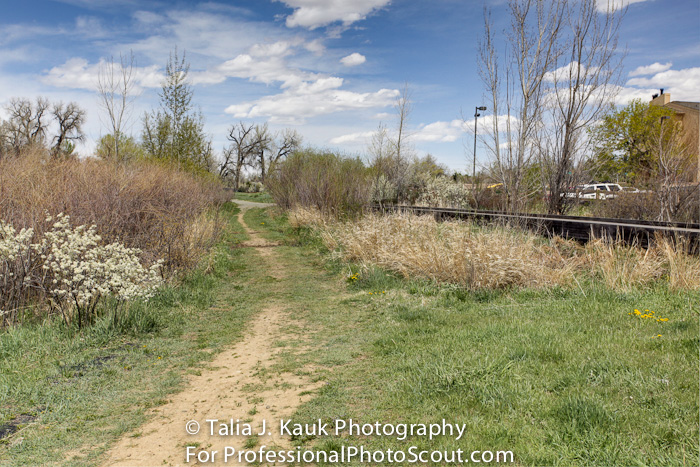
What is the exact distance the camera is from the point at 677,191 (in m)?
12.2

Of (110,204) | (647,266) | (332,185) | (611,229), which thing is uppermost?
(332,185)

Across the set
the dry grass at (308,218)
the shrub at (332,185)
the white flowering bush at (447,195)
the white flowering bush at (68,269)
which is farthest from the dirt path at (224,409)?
the white flowering bush at (447,195)

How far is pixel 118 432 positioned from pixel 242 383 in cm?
125

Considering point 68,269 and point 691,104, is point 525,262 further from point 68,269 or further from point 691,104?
point 691,104

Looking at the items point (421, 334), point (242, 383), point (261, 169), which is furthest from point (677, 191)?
point (261, 169)

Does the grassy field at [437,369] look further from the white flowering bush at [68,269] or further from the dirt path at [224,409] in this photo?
the white flowering bush at [68,269]

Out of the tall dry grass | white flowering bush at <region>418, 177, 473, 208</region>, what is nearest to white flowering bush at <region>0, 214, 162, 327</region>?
the tall dry grass

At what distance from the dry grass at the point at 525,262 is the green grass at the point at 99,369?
336cm

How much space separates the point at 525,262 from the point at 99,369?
20.8ft

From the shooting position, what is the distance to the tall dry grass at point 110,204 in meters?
7.14

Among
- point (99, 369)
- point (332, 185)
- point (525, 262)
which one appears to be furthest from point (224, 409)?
point (332, 185)

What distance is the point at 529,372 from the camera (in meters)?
4.25

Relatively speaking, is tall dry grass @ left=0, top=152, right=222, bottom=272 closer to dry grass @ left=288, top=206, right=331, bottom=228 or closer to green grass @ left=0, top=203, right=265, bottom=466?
green grass @ left=0, top=203, right=265, bottom=466

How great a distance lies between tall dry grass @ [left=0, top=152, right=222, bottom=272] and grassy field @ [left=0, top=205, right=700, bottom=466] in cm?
152
